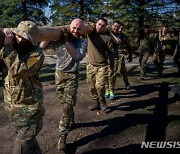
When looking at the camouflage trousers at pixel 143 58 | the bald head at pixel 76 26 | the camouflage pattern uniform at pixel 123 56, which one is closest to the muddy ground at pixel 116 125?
the camouflage pattern uniform at pixel 123 56

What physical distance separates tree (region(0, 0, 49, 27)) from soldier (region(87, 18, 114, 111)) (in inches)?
591

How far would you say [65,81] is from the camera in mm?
4574

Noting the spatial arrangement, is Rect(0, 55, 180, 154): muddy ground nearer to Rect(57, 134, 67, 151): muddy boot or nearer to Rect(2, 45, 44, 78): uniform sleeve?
Rect(57, 134, 67, 151): muddy boot

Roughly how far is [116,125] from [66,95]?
1531 mm

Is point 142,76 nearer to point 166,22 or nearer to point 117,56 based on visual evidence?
point 117,56

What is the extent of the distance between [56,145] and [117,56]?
4.23 meters

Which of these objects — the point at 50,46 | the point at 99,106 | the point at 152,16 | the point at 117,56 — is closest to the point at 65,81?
the point at 50,46

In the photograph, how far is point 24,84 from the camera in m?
3.23

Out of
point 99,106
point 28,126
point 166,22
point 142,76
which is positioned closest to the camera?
point 28,126

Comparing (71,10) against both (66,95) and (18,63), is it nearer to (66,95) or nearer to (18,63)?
(66,95)

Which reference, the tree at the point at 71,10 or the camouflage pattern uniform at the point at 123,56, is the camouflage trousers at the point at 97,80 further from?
the tree at the point at 71,10

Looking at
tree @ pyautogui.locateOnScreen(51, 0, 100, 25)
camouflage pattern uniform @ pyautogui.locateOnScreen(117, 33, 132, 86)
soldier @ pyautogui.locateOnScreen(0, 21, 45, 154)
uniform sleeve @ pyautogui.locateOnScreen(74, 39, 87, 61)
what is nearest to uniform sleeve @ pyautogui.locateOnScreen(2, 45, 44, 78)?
soldier @ pyautogui.locateOnScreen(0, 21, 45, 154)

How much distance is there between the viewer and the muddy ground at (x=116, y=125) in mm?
4531

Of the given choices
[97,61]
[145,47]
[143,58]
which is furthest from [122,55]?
[97,61]
